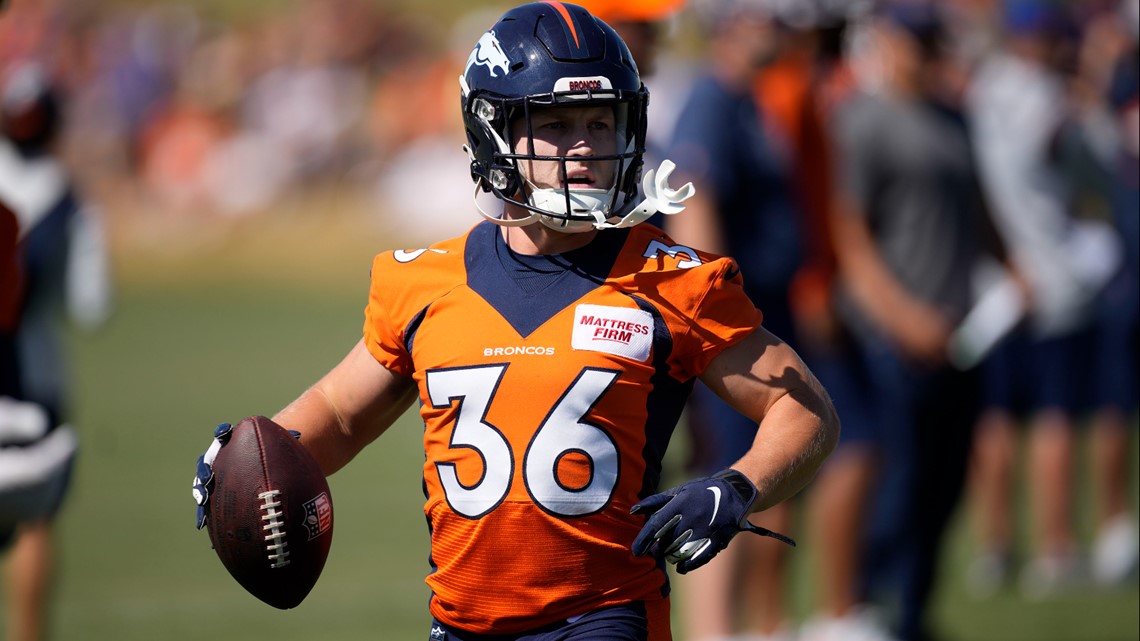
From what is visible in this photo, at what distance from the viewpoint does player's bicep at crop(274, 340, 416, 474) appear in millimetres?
3438

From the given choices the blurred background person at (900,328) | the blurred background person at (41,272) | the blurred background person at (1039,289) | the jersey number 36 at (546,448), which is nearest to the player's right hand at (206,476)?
the jersey number 36 at (546,448)

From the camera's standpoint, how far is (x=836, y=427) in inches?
131

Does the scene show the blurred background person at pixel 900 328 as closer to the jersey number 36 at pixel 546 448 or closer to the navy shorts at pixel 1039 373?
the navy shorts at pixel 1039 373

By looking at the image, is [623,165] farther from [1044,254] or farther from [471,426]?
[1044,254]

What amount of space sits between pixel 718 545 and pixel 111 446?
8760 mm

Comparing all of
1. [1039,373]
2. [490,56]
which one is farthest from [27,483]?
[1039,373]

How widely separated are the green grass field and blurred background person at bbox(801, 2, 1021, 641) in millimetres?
619

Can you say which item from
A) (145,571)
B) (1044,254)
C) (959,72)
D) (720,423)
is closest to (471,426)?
(720,423)

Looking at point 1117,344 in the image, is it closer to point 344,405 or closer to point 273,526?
point 344,405

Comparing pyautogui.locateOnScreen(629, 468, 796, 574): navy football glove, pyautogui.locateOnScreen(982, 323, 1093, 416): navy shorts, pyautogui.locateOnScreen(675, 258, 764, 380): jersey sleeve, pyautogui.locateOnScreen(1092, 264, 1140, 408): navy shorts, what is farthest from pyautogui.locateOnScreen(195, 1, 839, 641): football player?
pyautogui.locateOnScreen(1092, 264, 1140, 408): navy shorts

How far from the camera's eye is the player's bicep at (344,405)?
3438 millimetres

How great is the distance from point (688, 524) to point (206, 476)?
102 centimetres

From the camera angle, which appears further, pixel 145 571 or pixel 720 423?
pixel 145 571

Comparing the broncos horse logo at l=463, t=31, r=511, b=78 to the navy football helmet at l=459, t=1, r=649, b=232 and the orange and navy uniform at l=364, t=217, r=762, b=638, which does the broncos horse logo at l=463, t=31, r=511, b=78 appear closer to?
the navy football helmet at l=459, t=1, r=649, b=232
